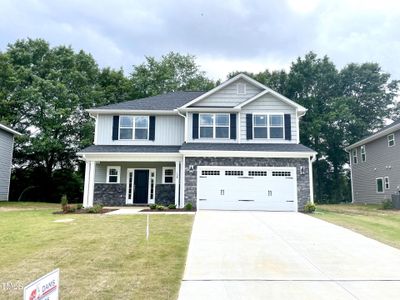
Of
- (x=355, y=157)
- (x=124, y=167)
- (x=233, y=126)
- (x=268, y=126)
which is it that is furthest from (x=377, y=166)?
(x=124, y=167)

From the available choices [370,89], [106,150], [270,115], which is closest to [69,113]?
[106,150]

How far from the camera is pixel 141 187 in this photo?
63.5 feet

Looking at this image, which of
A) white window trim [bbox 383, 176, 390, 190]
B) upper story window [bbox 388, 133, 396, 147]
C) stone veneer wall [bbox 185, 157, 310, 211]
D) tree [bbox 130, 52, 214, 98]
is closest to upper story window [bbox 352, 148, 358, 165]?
white window trim [bbox 383, 176, 390, 190]

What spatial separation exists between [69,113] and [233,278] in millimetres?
24110

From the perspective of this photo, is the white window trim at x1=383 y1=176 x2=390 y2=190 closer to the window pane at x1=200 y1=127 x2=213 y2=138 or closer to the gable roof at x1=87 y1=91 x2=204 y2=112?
the window pane at x1=200 y1=127 x2=213 y2=138

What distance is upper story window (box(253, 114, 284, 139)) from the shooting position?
18.3m

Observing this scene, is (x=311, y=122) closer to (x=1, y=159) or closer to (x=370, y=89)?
(x=370, y=89)

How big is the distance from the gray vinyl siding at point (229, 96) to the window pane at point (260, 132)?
1.97m

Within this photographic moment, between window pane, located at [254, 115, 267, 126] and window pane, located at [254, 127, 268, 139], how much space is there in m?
0.23

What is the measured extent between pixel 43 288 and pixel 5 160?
23.0 meters

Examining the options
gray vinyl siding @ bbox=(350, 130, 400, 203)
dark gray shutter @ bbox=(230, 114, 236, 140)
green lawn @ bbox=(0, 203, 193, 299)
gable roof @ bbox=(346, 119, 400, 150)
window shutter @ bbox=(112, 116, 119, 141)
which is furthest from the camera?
gray vinyl siding @ bbox=(350, 130, 400, 203)

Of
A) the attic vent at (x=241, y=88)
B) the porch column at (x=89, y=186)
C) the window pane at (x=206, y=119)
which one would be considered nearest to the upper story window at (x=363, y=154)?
the attic vent at (x=241, y=88)

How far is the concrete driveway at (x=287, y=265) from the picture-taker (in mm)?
5117

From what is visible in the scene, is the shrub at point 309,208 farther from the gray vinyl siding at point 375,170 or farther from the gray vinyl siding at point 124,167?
the gray vinyl siding at point 375,170
